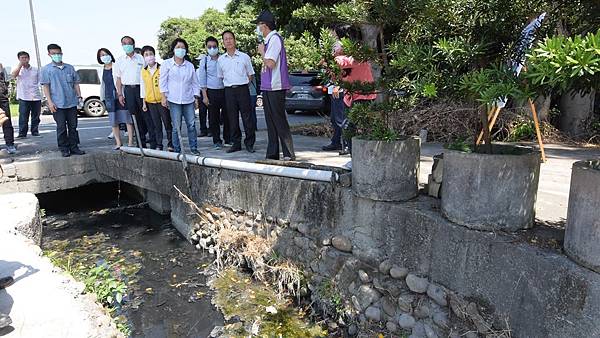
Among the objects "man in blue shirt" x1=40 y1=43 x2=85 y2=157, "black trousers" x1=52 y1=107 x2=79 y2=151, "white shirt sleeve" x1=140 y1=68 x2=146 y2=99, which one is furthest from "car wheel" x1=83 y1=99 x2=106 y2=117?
"white shirt sleeve" x1=140 y1=68 x2=146 y2=99

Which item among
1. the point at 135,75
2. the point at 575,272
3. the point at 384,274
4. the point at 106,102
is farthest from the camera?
the point at 106,102

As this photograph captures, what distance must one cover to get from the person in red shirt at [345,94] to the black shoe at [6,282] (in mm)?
2975

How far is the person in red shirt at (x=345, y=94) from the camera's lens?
439 cm

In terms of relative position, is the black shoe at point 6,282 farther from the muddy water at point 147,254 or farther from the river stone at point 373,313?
the river stone at point 373,313

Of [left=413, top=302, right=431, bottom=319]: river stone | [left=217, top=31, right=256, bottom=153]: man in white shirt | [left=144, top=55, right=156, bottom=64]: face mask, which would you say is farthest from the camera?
[left=144, top=55, right=156, bottom=64]: face mask

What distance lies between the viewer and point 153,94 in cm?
666

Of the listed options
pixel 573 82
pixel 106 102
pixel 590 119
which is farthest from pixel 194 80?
pixel 590 119

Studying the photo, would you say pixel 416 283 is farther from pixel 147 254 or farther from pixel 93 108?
pixel 93 108

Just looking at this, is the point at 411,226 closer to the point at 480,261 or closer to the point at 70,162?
the point at 480,261

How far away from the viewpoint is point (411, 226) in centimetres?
341

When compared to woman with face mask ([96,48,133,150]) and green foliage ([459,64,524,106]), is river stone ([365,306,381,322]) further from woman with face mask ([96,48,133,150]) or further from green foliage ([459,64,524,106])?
woman with face mask ([96,48,133,150])

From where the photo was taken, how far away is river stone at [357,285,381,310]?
12.3 ft

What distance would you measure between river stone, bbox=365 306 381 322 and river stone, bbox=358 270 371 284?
0.22 meters

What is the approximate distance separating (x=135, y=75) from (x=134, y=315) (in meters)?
3.97
